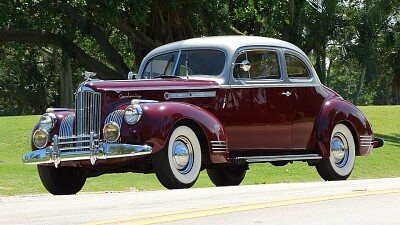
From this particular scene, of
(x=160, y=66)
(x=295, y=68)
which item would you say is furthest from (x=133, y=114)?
(x=295, y=68)

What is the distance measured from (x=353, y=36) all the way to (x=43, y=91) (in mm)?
18079

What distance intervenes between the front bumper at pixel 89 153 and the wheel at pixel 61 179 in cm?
66

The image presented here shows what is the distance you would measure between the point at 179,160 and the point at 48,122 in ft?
6.02

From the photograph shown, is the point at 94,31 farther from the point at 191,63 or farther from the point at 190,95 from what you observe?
the point at 190,95

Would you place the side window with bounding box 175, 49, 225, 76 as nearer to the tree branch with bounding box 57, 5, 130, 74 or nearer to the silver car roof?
the silver car roof

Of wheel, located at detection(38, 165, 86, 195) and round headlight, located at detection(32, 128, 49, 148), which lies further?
wheel, located at detection(38, 165, 86, 195)

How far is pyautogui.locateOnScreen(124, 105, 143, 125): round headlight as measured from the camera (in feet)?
37.2

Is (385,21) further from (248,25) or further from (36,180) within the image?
(36,180)

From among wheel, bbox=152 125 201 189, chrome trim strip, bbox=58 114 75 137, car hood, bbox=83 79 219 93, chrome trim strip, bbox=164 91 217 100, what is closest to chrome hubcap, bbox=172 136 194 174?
wheel, bbox=152 125 201 189

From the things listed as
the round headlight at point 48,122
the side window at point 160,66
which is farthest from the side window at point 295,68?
the round headlight at point 48,122

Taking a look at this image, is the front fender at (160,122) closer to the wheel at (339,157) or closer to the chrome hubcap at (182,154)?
the chrome hubcap at (182,154)

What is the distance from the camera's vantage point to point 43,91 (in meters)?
52.6

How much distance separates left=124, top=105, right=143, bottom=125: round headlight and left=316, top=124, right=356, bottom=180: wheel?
363 centimetres

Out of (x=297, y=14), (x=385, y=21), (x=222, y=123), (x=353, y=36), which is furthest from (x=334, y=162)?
(x=385, y=21)
